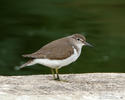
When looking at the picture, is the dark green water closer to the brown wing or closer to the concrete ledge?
the concrete ledge

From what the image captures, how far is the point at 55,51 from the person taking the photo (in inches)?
348

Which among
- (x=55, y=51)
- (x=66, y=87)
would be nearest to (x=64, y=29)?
(x=55, y=51)

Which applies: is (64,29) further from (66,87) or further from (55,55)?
(66,87)

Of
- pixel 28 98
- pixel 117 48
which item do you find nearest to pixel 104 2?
pixel 117 48

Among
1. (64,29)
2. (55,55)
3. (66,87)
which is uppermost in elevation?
(64,29)

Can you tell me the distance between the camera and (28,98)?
7621 millimetres

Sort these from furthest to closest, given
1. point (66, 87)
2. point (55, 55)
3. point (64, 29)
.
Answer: point (64, 29) → point (55, 55) → point (66, 87)

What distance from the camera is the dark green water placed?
16.1 m

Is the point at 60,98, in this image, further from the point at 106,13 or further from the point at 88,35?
the point at 106,13

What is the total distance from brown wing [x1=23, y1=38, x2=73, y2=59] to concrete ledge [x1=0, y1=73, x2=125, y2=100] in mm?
424

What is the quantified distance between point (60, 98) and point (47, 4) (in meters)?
17.0

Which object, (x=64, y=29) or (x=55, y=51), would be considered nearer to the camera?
(x=55, y=51)

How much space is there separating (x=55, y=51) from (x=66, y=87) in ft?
2.15

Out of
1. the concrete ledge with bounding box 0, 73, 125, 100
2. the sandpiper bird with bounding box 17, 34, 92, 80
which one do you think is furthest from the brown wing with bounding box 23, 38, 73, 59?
the concrete ledge with bounding box 0, 73, 125, 100
